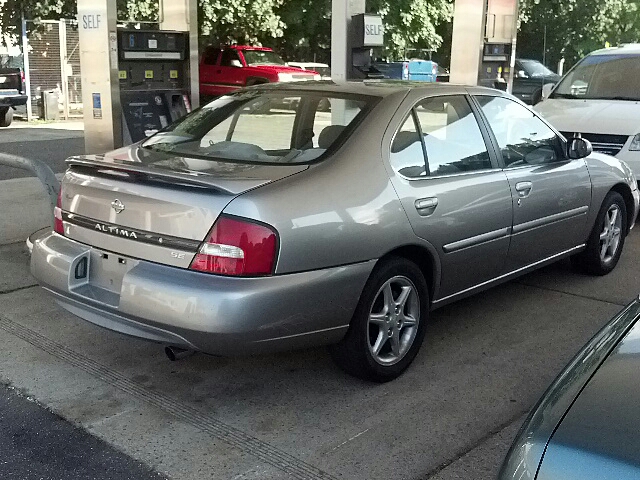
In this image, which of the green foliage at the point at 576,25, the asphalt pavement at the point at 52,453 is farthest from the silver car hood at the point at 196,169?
the green foliage at the point at 576,25

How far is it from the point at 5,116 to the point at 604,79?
43.3ft

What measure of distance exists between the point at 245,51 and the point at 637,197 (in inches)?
746

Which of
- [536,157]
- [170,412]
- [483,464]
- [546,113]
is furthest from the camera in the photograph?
[546,113]

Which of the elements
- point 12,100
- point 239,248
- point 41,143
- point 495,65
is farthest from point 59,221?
point 12,100

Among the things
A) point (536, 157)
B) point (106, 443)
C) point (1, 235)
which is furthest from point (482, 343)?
point (1, 235)

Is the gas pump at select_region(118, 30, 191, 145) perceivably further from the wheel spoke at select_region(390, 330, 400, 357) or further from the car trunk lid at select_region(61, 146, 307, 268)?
the wheel spoke at select_region(390, 330, 400, 357)

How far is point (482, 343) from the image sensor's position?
4.86m

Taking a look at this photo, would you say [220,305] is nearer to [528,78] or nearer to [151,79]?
[151,79]

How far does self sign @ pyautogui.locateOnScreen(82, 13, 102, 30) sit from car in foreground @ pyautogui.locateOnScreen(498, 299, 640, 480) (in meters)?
6.20

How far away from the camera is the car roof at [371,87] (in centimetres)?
454

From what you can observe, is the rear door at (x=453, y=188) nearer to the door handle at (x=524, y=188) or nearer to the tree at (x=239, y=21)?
the door handle at (x=524, y=188)

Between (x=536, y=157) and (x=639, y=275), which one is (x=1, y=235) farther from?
(x=639, y=275)

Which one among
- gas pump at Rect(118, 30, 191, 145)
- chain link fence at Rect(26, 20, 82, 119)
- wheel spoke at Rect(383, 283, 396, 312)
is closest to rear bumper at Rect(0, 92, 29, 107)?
chain link fence at Rect(26, 20, 82, 119)

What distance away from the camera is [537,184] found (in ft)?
16.8
